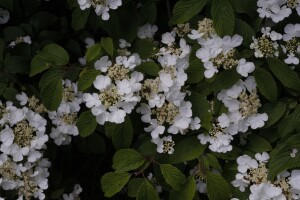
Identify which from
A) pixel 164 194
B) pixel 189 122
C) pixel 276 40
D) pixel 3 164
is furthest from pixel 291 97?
pixel 3 164

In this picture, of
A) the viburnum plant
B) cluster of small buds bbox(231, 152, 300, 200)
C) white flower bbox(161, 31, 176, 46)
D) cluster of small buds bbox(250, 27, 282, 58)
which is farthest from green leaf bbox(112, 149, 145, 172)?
cluster of small buds bbox(250, 27, 282, 58)

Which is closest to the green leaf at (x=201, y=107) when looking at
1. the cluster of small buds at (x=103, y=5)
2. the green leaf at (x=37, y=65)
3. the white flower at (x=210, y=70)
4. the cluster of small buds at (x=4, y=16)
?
the white flower at (x=210, y=70)

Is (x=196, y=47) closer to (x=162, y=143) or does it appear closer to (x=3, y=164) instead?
(x=162, y=143)

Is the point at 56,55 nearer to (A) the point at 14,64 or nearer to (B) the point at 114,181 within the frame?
(A) the point at 14,64

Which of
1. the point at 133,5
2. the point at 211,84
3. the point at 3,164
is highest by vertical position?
the point at 133,5

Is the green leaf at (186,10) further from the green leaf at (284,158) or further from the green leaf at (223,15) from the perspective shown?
the green leaf at (284,158)

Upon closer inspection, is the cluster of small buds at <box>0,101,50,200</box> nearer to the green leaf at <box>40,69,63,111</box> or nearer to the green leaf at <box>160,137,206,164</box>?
the green leaf at <box>40,69,63,111</box>
